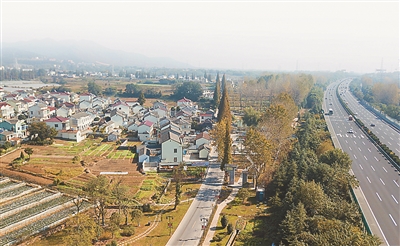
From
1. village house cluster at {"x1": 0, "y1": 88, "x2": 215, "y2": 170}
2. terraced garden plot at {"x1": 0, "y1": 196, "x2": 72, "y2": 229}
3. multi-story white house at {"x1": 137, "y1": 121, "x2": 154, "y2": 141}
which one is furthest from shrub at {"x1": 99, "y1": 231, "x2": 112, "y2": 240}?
multi-story white house at {"x1": 137, "y1": 121, "x2": 154, "y2": 141}

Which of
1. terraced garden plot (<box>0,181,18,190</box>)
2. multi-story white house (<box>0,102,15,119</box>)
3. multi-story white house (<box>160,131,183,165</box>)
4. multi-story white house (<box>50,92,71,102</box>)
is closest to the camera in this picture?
terraced garden plot (<box>0,181,18,190</box>)

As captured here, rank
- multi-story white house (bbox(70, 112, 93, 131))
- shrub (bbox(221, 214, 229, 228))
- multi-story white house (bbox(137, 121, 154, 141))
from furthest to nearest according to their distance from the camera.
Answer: multi-story white house (bbox(70, 112, 93, 131))
multi-story white house (bbox(137, 121, 154, 141))
shrub (bbox(221, 214, 229, 228))

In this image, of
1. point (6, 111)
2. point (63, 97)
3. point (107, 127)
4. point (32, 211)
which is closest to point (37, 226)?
point (32, 211)

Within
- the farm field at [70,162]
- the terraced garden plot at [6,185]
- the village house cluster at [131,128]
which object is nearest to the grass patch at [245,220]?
the village house cluster at [131,128]

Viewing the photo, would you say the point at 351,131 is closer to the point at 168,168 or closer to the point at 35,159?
the point at 168,168

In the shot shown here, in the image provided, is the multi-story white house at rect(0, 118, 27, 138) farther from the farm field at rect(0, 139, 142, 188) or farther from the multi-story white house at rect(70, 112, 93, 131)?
the multi-story white house at rect(70, 112, 93, 131)

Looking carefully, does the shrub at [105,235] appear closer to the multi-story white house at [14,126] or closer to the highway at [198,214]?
Answer: the highway at [198,214]
